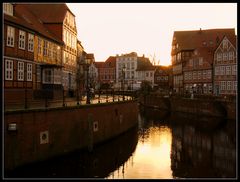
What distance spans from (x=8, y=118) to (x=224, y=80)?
161ft

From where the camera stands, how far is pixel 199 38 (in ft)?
248

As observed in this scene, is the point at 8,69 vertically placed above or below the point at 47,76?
above

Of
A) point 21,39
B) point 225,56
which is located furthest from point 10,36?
point 225,56

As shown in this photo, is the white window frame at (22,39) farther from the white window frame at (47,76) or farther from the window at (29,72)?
the white window frame at (47,76)

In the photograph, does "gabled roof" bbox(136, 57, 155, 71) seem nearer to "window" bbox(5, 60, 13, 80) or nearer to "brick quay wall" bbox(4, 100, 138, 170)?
"brick quay wall" bbox(4, 100, 138, 170)

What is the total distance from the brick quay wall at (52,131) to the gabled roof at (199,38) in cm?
5108

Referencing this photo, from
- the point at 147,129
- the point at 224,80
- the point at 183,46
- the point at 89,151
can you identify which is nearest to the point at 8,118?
the point at 89,151

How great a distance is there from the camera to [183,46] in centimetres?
7575

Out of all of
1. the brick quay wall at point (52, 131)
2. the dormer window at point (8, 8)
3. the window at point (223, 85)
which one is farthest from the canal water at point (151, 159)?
the window at point (223, 85)

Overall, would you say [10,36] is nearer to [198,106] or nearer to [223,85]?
[198,106]

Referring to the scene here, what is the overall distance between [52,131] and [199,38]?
62.4 metres

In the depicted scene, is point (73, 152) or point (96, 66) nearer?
point (73, 152)

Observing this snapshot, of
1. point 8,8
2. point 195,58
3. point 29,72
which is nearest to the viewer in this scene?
point 8,8

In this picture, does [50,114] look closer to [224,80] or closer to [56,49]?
[56,49]
